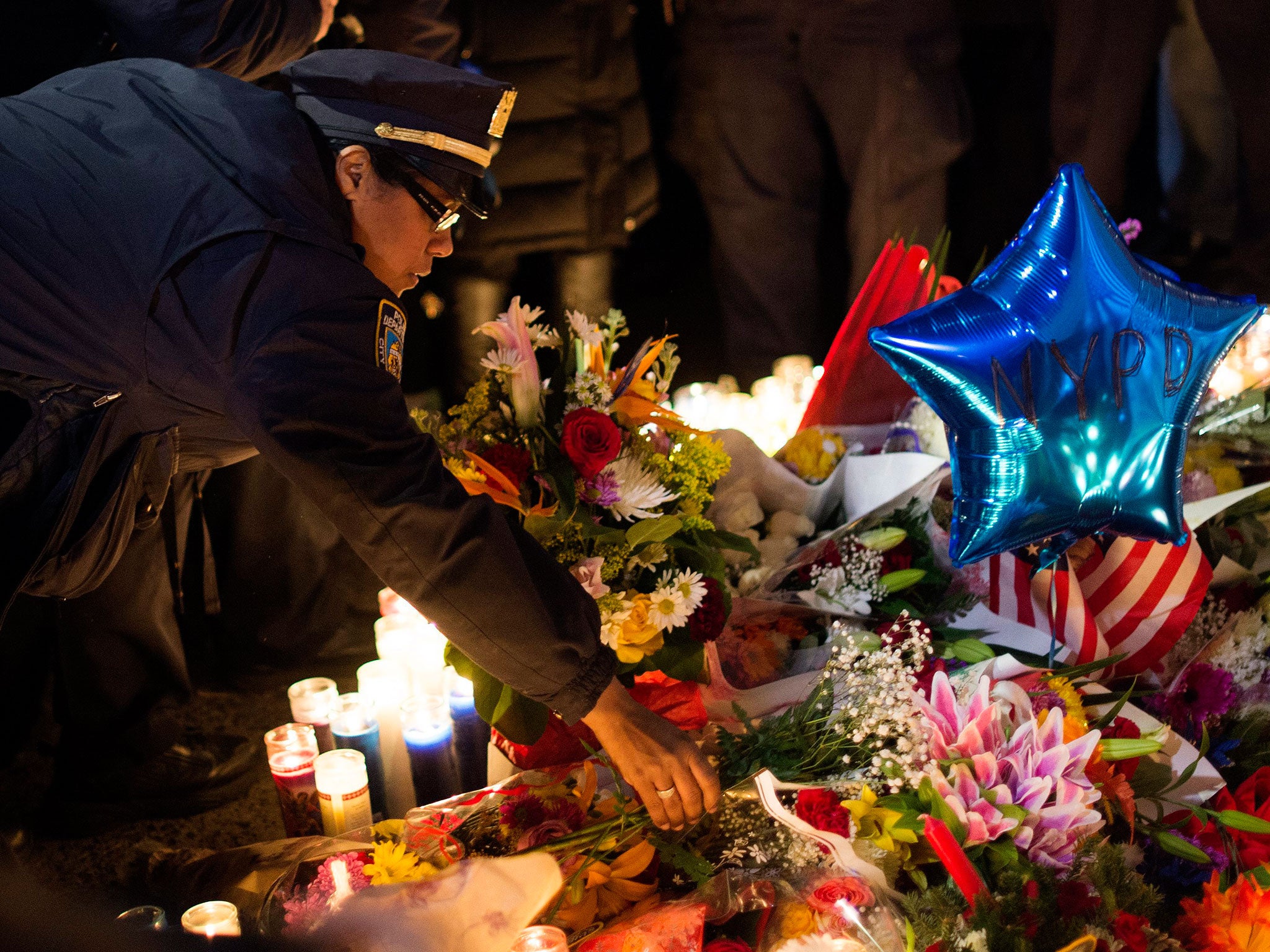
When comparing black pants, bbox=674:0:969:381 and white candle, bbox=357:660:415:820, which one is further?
black pants, bbox=674:0:969:381

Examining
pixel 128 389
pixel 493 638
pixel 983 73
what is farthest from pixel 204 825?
pixel 983 73

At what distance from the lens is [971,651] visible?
1.65 metres

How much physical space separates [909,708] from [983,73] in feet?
12.4

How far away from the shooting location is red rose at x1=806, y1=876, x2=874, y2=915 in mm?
1320

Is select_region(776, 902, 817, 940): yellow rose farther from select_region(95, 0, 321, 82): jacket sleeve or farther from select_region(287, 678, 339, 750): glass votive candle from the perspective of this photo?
select_region(95, 0, 321, 82): jacket sleeve

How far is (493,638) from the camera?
4.34 ft

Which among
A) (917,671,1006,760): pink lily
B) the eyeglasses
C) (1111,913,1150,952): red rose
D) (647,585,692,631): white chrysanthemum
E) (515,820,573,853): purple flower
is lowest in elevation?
(515,820,573,853): purple flower

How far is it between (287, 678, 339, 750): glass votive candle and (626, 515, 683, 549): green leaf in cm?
77

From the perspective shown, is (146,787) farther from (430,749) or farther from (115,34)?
(115,34)

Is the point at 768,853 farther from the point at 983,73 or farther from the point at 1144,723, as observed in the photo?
the point at 983,73

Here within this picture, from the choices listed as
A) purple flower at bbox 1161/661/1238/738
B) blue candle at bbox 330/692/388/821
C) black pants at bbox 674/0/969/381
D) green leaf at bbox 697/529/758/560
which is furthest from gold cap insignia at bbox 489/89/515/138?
black pants at bbox 674/0/969/381

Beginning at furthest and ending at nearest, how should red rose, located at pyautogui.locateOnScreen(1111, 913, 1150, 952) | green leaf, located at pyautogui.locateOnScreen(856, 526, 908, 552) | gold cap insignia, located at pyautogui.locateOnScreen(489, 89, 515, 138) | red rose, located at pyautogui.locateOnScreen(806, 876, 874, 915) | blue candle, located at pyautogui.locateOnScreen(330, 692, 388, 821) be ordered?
blue candle, located at pyautogui.locateOnScreen(330, 692, 388, 821) → green leaf, located at pyautogui.locateOnScreen(856, 526, 908, 552) → gold cap insignia, located at pyautogui.locateOnScreen(489, 89, 515, 138) → red rose, located at pyautogui.locateOnScreen(806, 876, 874, 915) → red rose, located at pyautogui.locateOnScreen(1111, 913, 1150, 952)

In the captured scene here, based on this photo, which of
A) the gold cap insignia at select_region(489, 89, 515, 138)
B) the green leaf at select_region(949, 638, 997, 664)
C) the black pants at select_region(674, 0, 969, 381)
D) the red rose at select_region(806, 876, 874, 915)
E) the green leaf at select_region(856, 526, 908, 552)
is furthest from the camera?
the black pants at select_region(674, 0, 969, 381)

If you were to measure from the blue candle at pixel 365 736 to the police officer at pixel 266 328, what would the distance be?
46 cm
